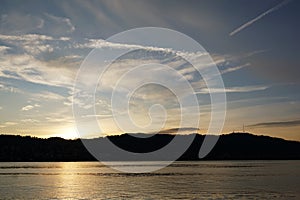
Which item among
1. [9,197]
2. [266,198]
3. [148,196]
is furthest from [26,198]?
[266,198]

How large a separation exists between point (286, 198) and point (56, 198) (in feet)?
131

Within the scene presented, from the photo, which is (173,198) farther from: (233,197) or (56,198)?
(56,198)

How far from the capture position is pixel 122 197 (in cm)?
6769

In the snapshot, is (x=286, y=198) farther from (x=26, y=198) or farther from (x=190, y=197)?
(x=26, y=198)

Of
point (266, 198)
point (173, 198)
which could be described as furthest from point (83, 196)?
point (266, 198)

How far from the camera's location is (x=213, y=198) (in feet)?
213

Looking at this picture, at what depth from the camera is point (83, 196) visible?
234ft

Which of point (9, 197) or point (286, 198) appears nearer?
point (286, 198)

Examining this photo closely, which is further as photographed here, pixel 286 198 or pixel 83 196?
pixel 83 196

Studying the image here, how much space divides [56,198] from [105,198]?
9075mm

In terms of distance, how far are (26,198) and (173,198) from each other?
26181 mm

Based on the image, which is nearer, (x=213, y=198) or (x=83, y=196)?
(x=213, y=198)

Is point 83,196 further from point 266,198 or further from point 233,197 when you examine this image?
point 266,198

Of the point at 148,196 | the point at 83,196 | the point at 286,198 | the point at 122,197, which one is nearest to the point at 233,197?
the point at 286,198
